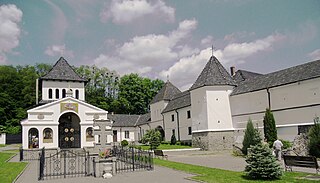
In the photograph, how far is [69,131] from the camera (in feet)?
123

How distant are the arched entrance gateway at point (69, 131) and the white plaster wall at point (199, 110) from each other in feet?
47.6

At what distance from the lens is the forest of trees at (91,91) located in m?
60.5

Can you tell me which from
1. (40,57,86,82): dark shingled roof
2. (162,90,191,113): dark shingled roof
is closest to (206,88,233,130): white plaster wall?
(162,90,191,113): dark shingled roof

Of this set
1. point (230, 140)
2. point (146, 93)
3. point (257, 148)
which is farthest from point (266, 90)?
point (146, 93)

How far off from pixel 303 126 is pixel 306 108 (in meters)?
1.56

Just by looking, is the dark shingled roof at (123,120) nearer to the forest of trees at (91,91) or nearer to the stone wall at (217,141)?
the forest of trees at (91,91)

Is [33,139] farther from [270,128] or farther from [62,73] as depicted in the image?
[270,128]

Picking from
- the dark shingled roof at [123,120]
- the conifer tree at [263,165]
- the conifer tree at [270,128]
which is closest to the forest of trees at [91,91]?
the dark shingled roof at [123,120]

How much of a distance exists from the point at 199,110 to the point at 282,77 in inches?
374

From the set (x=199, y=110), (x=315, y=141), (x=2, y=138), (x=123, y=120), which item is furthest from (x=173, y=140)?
(x=2, y=138)

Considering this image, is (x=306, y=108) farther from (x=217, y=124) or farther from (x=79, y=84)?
(x=79, y=84)

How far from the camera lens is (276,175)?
11672mm

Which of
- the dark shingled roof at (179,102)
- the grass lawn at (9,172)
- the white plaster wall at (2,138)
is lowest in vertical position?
the grass lawn at (9,172)

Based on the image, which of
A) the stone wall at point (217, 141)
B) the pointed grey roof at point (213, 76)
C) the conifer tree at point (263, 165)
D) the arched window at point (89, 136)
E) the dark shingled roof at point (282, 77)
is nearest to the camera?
the conifer tree at point (263, 165)
